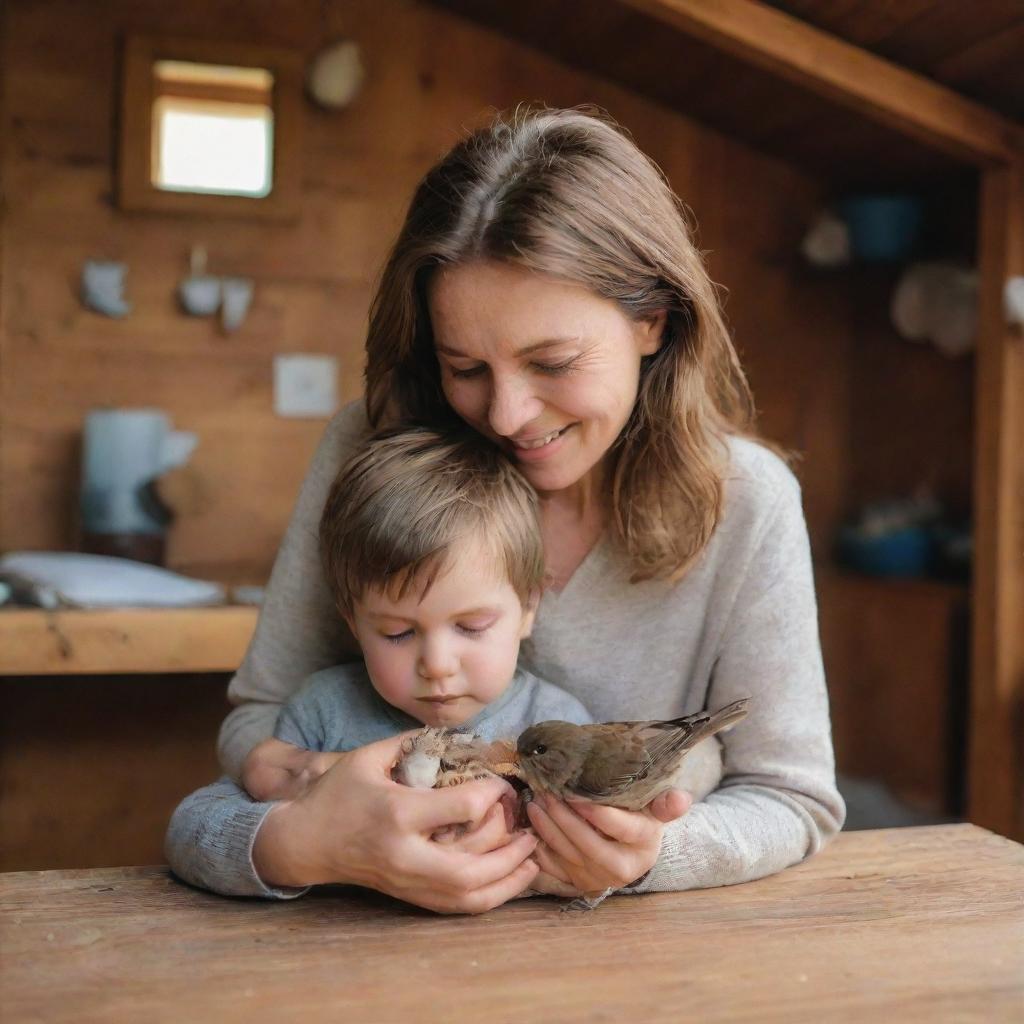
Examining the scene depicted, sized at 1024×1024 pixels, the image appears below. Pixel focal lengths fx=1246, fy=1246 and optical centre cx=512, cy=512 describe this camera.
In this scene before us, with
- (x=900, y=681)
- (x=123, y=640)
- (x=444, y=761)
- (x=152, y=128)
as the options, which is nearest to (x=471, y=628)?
(x=444, y=761)

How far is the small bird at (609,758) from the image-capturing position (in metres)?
1.05

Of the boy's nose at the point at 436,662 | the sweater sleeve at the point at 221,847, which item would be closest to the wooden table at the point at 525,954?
the sweater sleeve at the point at 221,847

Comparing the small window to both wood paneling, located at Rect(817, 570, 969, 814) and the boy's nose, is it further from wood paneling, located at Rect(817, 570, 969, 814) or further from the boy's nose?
the boy's nose

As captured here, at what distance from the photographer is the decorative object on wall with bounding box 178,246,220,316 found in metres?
3.20

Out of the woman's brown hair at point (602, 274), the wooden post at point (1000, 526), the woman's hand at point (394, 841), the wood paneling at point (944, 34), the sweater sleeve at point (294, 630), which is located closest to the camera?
the woman's hand at point (394, 841)

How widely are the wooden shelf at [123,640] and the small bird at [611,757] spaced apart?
1.64 metres

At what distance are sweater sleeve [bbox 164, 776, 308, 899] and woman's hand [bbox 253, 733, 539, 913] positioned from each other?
0.04 feet

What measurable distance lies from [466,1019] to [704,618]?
712 mm

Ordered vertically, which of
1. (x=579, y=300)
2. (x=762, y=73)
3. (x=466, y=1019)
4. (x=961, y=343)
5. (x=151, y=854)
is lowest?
(x=151, y=854)

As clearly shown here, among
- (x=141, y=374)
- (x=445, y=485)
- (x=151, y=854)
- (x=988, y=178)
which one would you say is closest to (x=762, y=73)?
(x=988, y=178)

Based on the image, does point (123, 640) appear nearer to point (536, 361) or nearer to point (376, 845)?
point (536, 361)

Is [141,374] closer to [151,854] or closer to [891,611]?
[151,854]

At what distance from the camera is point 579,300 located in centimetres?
132

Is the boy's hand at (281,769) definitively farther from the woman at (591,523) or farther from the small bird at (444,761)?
the small bird at (444,761)
